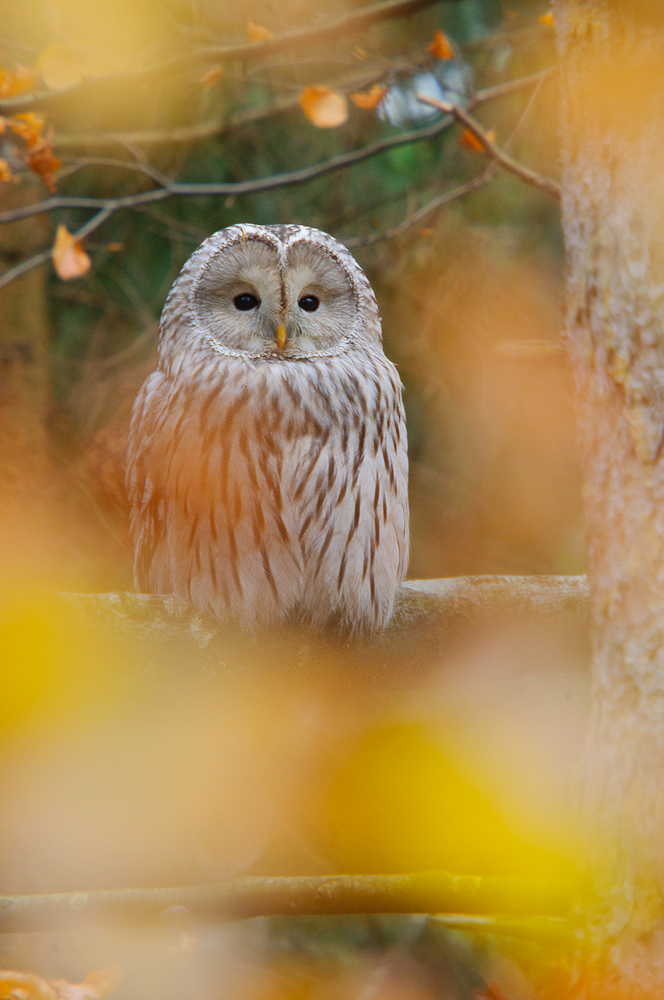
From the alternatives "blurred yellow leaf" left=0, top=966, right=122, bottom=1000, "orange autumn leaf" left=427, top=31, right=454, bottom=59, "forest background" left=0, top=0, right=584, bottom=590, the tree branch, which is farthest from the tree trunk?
"forest background" left=0, top=0, right=584, bottom=590

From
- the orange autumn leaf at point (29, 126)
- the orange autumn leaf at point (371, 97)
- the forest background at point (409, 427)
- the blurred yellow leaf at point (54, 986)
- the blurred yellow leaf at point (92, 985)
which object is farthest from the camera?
the orange autumn leaf at point (371, 97)

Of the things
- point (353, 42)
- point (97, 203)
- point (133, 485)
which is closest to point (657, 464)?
point (133, 485)

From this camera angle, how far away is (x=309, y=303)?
5.77 feet

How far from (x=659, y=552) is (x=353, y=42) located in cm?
215

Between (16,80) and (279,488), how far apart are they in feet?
4.17

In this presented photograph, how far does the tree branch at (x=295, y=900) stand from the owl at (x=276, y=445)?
480 millimetres

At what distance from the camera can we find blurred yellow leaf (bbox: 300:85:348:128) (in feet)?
7.00

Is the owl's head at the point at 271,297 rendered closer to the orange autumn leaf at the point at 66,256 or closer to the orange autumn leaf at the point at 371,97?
the orange autumn leaf at the point at 66,256

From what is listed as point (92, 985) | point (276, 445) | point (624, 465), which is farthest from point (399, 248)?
point (92, 985)

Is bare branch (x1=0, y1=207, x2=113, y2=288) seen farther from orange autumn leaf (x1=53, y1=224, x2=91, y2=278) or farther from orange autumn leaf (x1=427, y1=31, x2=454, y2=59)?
orange autumn leaf (x1=427, y1=31, x2=454, y2=59)

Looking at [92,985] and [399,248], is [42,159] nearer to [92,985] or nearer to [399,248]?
[399,248]

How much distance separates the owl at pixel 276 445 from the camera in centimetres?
167

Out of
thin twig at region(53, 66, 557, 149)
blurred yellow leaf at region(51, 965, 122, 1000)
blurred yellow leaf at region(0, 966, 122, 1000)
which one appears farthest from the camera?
thin twig at region(53, 66, 557, 149)

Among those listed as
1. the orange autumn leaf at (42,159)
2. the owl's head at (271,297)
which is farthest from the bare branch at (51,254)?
the owl's head at (271,297)
